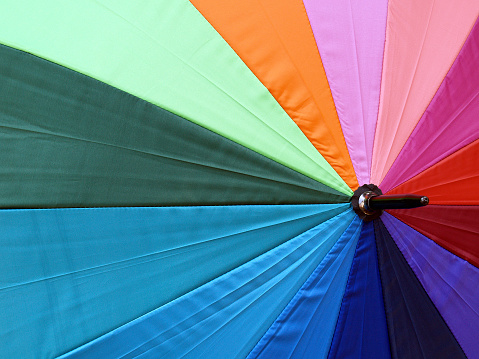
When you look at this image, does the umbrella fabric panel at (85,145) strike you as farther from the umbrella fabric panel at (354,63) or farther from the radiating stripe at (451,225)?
the radiating stripe at (451,225)

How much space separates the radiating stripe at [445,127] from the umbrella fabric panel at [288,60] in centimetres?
23

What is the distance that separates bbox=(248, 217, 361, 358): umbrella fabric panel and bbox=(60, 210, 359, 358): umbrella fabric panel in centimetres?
2

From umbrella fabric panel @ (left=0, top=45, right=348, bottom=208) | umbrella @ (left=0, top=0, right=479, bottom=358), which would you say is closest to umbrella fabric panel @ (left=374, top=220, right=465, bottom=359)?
umbrella @ (left=0, top=0, right=479, bottom=358)

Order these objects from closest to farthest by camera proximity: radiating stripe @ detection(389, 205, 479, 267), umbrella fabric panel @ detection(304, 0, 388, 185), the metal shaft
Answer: the metal shaft
umbrella fabric panel @ detection(304, 0, 388, 185)
radiating stripe @ detection(389, 205, 479, 267)

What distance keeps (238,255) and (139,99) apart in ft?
1.52

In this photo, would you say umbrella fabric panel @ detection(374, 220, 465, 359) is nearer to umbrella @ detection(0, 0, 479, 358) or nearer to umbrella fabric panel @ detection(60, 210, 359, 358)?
umbrella @ detection(0, 0, 479, 358)

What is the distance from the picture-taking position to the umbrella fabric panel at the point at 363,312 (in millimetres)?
1520

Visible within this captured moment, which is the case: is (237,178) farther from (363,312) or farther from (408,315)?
(408,315)

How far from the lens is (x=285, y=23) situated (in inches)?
57.6

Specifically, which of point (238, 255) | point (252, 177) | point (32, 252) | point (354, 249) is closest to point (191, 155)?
point (252, 177)

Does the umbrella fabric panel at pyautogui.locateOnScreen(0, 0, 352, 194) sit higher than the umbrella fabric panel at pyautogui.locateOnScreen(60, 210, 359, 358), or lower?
higher

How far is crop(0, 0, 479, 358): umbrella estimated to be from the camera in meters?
1.17

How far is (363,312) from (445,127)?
0.62 metres

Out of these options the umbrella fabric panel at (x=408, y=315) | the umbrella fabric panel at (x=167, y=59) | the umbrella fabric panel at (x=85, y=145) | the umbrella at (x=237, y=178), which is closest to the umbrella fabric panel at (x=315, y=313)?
the umbrella at (x=237, y=178)
